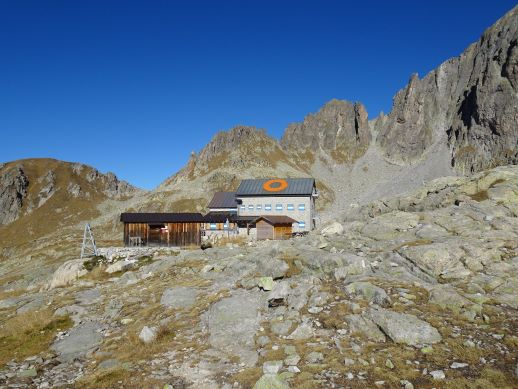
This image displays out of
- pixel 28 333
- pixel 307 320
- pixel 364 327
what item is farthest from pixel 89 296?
pixel 364 327

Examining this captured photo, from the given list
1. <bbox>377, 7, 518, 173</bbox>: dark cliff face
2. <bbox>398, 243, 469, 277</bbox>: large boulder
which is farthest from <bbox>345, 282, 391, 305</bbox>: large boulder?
<bbox>377, 7, 518, 173</bbox>: dark cliff face

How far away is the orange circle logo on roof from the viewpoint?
235 feet

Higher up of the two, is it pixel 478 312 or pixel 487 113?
pixel 487 113

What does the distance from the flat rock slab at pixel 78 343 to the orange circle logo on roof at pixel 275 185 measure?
5255 centimetres

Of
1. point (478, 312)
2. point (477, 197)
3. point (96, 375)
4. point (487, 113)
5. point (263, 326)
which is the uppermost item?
point (487, 113)

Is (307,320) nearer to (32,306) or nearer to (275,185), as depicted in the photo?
(32,306)

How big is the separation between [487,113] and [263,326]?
176 metres

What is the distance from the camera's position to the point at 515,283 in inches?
709

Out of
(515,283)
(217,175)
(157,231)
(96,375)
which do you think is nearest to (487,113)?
(217,175)

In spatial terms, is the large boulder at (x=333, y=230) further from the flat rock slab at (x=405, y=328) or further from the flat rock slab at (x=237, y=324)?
the flat rock slab at (x=405, y=328)

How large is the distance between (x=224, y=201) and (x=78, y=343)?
62046 millimetres

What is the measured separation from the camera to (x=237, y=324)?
17.9 meters

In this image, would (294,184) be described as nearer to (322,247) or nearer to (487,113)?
(322,247)

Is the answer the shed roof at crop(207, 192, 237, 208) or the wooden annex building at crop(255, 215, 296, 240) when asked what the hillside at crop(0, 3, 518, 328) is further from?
the wooden annex building at crop(255, 215, 296, 240)
